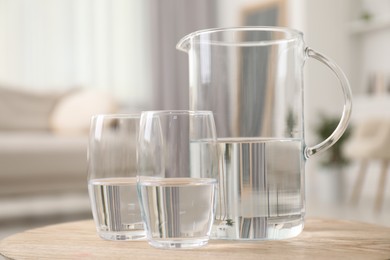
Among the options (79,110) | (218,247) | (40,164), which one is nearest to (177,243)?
(218,247)

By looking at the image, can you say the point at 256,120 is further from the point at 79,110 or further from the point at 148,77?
the point at 148,77

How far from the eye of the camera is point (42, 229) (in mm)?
859

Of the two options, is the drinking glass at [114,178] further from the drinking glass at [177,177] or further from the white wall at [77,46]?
the white wall at [77,46]

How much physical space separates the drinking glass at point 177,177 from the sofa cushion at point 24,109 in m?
3.26

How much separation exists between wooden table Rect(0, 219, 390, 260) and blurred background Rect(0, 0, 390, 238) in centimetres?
234

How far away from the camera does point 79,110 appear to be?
3.53 m

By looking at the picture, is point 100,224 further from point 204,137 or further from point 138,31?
point 138,31

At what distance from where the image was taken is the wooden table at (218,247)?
25.9 inches

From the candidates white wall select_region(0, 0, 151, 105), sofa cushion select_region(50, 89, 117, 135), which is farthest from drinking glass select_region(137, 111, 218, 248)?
white wall select_region(0, 0, 151, 105)

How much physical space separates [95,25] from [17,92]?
59.9 inches

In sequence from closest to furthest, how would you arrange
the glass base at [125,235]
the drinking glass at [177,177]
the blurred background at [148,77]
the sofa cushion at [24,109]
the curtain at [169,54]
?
the drinking glass at [177,177], the glass base at [125,235], the blurred background at [148,77], the sofa cushion at [24,109], the curtain at [169,54]

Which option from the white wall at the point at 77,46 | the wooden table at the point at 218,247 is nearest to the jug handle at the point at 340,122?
the wooden table at the point at 218,247

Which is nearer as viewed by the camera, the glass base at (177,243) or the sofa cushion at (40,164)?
the glass base at (177,243)

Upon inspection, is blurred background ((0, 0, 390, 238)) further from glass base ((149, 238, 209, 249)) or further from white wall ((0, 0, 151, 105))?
glass base ((149, 238, 209, 249))
